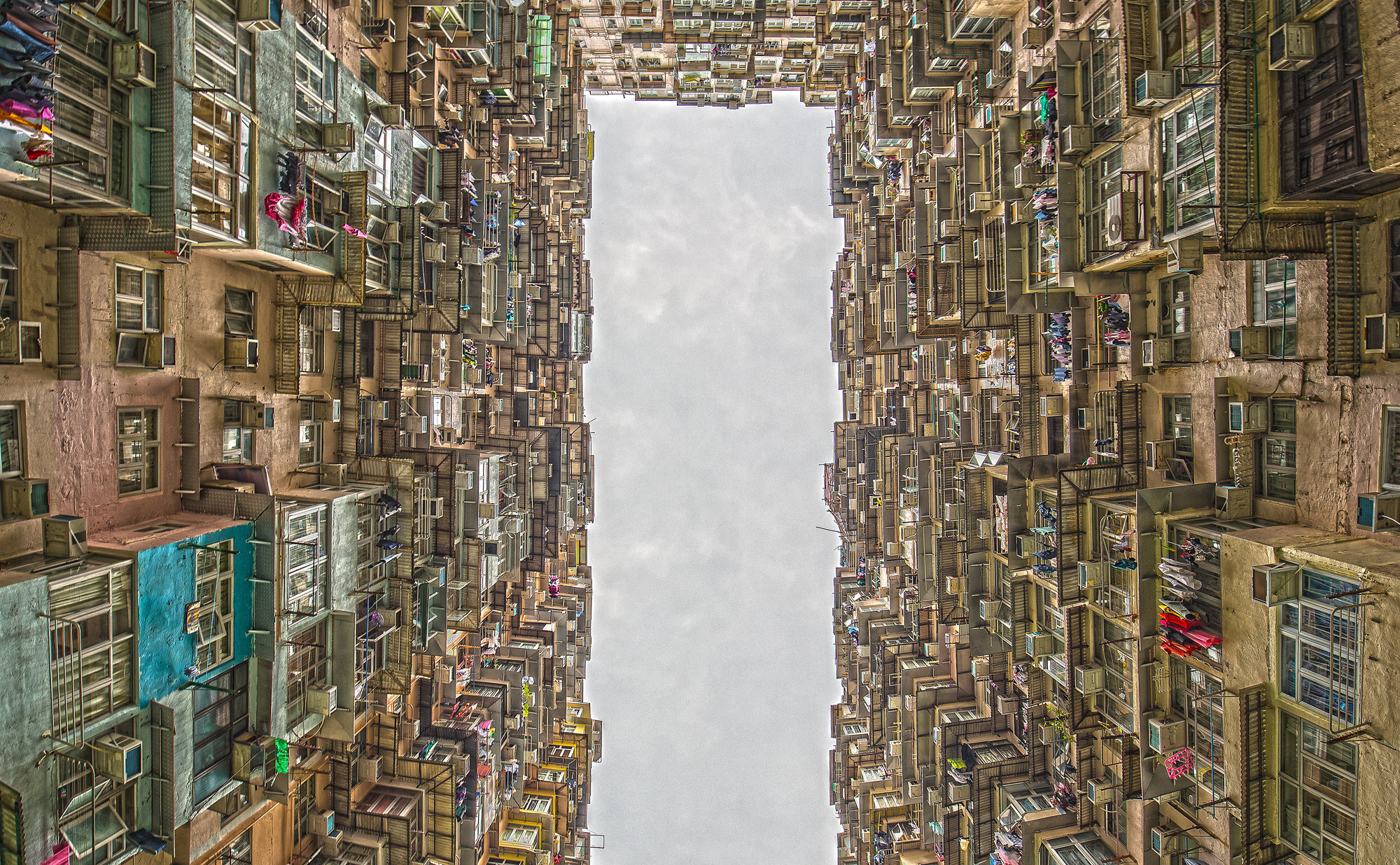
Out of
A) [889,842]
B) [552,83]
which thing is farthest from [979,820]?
[552,83]

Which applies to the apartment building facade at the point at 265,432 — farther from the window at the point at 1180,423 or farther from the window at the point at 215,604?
the window at the point at 1180,423

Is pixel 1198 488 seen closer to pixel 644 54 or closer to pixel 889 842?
pixel 889 842

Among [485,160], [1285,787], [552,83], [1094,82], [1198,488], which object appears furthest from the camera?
[552,83]

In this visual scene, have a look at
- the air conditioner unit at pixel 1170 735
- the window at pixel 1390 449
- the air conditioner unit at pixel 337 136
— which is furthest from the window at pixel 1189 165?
the air conditioner unit at pixel 337 136

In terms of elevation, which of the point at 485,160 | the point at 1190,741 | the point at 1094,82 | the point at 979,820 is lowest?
the point at 979,820

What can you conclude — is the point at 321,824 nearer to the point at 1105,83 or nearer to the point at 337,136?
the point at 337,136
